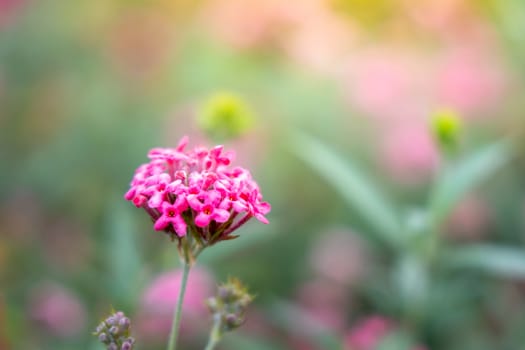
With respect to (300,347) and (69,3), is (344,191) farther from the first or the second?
→ (69,3)

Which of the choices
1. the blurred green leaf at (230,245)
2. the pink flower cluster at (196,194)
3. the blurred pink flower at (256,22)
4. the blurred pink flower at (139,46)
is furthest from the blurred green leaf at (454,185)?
the blurred pink flower at (139,46)

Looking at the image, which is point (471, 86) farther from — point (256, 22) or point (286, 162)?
point (256, 22)

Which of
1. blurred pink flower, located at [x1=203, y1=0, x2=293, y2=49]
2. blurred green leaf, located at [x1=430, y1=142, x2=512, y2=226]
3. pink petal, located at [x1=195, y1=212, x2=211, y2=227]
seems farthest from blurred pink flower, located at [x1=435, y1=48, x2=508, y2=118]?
pink petal, located at [x1=195, y1=212, x2=211, y2=227]

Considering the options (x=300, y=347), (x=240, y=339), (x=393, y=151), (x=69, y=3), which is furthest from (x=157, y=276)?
(x=69, y=3)

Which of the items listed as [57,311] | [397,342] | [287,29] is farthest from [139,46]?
[397,342]

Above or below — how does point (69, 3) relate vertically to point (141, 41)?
above

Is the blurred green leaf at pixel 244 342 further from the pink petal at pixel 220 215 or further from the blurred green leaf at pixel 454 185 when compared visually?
the pink petal at pixel 220 215
